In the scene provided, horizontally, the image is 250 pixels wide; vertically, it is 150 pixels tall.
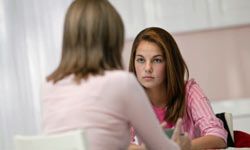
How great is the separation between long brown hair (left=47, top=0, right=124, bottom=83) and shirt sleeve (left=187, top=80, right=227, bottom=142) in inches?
32.5

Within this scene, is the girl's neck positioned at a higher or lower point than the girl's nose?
lower

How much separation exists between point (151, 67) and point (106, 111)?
0.97 meters

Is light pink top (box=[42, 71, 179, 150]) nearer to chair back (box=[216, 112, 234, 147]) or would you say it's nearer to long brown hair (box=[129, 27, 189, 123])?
chair back (box=[216, 112, 234, 147])

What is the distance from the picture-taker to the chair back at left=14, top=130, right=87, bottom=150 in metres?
1.24

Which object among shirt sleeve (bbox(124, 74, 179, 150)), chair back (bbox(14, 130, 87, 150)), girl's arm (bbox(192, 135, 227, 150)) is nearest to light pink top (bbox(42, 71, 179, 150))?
shirt sleeve (bbox(124, 74, 179, 150))

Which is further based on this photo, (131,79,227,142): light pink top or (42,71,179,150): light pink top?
(131,79,227,142): light pink top

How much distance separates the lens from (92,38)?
1411mm

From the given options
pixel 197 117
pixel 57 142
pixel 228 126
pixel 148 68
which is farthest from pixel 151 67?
pixel 57 142

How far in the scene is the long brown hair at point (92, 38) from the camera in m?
1.41

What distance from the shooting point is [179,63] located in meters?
2.33

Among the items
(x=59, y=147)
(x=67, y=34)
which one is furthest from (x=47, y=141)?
(x=67, y=34)

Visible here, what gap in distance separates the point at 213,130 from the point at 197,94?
22 centimetres

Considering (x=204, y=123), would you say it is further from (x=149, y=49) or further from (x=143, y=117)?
(x=143, y=117)

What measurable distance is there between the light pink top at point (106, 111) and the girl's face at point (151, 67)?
898 millimetres
